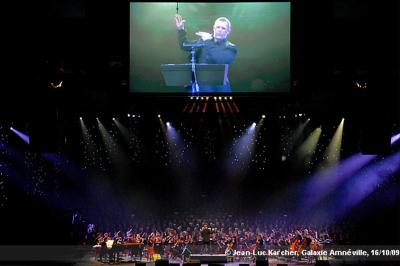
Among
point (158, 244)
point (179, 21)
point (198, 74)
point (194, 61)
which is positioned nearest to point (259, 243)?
point (158, 244)

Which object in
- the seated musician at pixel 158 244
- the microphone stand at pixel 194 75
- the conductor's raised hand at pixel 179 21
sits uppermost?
the conductor's raised hand at pixel 179 21

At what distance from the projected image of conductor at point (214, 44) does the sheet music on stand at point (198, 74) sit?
12cm

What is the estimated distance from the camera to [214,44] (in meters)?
10.2

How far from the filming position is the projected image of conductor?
1012 centimetres

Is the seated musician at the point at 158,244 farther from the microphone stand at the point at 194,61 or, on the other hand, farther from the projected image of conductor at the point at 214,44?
the projected image of conductor at the point at 214,44

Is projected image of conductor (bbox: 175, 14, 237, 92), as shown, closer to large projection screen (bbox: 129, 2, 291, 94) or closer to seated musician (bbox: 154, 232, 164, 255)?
large projection screen (bbox: 129, 2, 291, 94)

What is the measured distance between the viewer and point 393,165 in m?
16.0

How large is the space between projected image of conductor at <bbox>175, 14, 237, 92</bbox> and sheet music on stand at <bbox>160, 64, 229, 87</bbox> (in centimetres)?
12

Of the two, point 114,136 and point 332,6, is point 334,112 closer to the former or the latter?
point 332,6

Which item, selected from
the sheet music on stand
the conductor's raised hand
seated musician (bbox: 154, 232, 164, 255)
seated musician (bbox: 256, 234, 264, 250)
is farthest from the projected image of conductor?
seated musician (bbox: 154, 232, 164, 255)

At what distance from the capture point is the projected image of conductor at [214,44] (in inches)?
399

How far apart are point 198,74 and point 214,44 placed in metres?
0.69

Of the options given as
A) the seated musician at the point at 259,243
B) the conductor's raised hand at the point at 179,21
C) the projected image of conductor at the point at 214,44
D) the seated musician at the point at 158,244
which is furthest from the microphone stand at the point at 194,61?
the seated musician at the point at 158,244

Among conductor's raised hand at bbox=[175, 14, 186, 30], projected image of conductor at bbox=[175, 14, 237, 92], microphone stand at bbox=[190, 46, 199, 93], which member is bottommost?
microphone stand at bbox=[190, 46, 199, 93]
